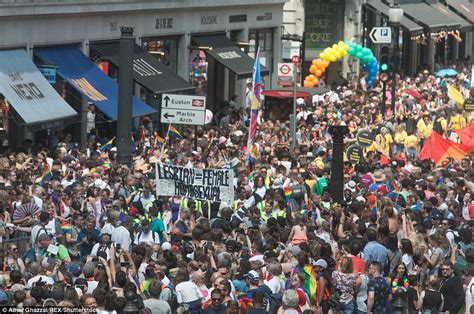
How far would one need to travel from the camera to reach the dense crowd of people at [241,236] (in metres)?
17.2

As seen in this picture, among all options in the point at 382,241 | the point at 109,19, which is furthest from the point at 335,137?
the point at 109,19

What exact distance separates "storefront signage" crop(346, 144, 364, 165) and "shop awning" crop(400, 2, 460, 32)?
3766cm

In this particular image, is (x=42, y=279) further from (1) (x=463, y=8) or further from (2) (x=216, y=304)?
(1) (x=463, y=8)

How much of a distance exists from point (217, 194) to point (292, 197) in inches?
109

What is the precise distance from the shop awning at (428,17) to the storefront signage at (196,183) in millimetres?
46016

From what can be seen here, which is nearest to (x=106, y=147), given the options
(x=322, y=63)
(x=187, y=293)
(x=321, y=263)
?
(x=321, y=263)

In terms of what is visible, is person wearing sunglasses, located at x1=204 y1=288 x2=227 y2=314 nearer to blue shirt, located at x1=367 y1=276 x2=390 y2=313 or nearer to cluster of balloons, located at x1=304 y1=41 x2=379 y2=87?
blue shirt, located at x1=367 y1=276 x2=390 y2=313

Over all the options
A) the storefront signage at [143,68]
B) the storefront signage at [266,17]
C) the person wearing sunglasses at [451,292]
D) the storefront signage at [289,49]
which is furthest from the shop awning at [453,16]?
the person wearing sunglasses at [451,292]

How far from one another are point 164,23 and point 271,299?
27.4 m

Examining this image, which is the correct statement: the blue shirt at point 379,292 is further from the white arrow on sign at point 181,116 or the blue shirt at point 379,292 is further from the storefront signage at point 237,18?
the storefront signage at point 237,18

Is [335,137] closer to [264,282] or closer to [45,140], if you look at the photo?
[264,282]

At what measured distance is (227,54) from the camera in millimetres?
46656

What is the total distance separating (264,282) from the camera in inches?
698

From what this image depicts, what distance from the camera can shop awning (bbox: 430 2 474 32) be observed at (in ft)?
244
